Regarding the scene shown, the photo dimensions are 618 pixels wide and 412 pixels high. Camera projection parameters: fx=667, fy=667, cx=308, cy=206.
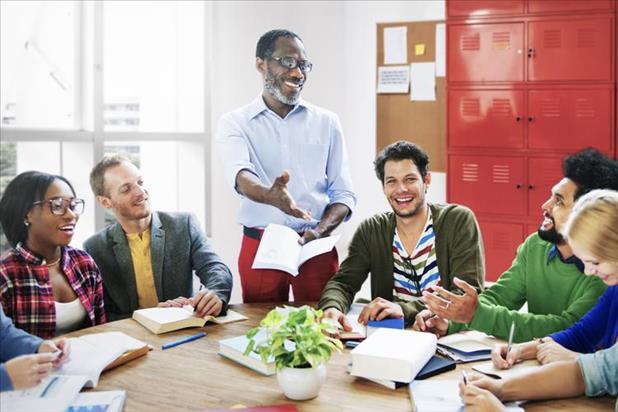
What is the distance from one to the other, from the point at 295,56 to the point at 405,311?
1093 mm

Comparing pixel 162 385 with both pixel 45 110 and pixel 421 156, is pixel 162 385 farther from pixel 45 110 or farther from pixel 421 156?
pixel 45 110

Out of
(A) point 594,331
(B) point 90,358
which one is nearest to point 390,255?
(A) point 594,331

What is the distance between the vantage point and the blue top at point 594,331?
169cm

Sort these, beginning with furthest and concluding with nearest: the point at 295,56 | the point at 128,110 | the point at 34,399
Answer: the point at 128,110 < the point at 295,56 < the point at 34,399

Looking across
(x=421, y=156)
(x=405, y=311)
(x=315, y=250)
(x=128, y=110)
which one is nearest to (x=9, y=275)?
(x=315, y=250)

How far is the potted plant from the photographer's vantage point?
1409mm

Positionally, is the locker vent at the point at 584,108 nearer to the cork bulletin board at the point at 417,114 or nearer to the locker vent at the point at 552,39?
the locker vent at the point at 552,39

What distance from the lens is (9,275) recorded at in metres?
1.96

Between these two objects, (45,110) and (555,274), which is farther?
(45,110)

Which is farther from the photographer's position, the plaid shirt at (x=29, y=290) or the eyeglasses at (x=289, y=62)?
the eyeglasses at (x=289, y=62)

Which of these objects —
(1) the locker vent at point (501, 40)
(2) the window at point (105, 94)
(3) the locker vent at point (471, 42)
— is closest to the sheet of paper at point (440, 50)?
(3) the locker vent at point (471, 42)

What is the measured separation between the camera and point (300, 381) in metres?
1.42

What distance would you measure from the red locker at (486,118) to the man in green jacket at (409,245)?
2365 mm

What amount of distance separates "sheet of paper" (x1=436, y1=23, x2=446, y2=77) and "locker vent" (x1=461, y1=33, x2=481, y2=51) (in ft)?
1.19
